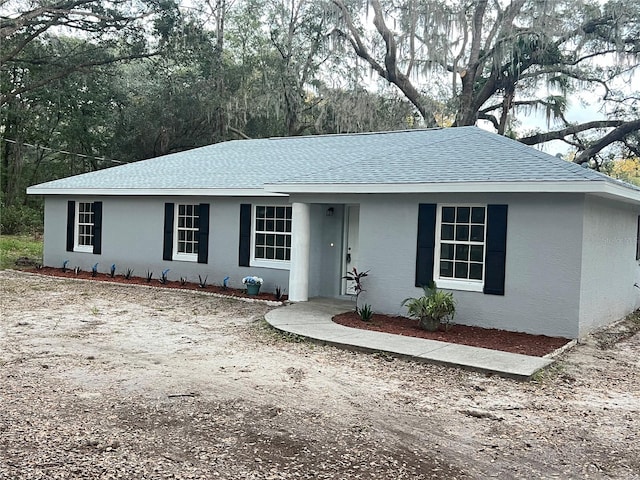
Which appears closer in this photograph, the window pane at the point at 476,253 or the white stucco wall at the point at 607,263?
the white stucco wall at the point at 607,263

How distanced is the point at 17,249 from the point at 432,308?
17362 mm

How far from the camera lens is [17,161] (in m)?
29.9

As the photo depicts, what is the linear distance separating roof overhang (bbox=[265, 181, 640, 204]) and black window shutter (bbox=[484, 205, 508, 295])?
45 centimetres

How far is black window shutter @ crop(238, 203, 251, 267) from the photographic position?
43.2ft

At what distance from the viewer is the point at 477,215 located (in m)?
9.66

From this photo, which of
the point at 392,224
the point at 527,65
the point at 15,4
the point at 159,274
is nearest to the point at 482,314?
the point at 392,224

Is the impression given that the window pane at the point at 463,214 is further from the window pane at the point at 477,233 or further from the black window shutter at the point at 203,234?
the black window shutter at the point at 203,234

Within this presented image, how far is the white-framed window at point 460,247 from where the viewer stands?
961cm

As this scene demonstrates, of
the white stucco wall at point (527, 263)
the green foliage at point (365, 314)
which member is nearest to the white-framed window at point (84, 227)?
the green foliage at point (365, 314)

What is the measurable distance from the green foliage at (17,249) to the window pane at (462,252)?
42.8ft

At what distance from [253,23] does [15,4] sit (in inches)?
463

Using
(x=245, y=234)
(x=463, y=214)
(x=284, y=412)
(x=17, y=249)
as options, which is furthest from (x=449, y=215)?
(x=17, y=249)

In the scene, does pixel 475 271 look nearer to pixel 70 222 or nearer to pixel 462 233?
pixel 462 233

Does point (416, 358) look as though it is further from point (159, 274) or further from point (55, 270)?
point (55, 270)
